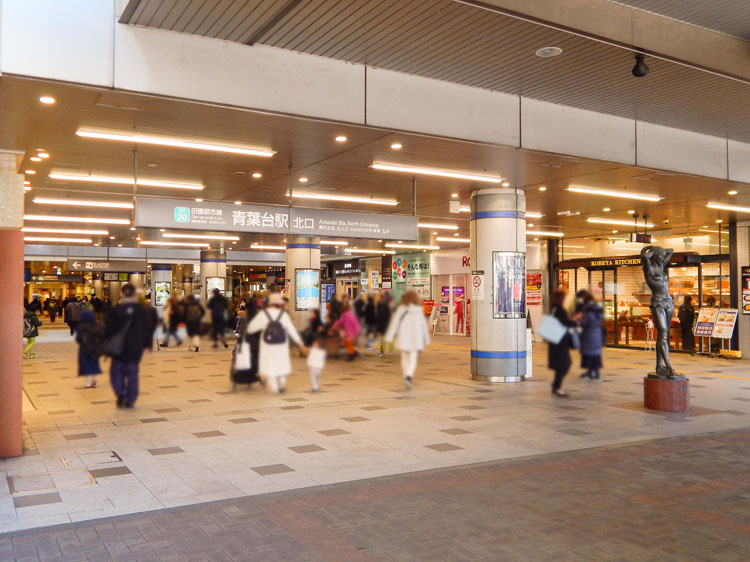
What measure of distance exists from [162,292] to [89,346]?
34cm

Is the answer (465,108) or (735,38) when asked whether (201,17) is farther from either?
(735,38)

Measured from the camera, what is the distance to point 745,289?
4281 cm

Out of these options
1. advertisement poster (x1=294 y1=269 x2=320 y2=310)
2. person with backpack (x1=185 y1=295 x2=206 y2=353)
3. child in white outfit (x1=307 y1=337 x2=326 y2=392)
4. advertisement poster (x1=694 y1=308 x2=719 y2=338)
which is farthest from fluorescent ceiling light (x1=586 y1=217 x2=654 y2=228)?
advertisement poster (x1=694 y1=308 x2=719 y2=338)

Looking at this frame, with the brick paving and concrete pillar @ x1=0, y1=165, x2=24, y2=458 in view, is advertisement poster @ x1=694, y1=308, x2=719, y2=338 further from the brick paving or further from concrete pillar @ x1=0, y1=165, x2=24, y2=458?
concrete pillar @ x1=0, y1=165, x2=24, y2=458

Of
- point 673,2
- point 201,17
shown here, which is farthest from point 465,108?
point 201,17

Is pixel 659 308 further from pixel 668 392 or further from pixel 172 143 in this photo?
pixel 172 143

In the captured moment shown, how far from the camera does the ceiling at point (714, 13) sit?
1304 centimetres

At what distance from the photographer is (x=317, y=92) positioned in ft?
49.1

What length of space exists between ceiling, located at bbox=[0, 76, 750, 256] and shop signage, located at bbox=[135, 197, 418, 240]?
30.1 inches

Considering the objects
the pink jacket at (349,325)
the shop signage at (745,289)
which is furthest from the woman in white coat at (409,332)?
the shop signage at (745,289)

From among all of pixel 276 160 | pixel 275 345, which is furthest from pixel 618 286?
pixel 276 160

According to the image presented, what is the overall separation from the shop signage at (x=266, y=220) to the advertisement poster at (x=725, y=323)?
4228cm

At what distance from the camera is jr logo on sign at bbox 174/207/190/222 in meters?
4.13

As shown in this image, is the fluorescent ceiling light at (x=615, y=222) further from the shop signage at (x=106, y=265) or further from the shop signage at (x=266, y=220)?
the shop signage at (x=106, y=265)
